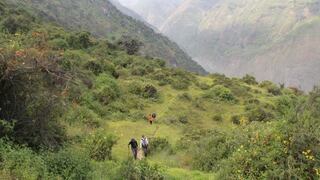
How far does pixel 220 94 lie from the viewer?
56.1m

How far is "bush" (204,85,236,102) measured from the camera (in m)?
55.8

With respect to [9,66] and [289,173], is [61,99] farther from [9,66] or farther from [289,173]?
[289,173]

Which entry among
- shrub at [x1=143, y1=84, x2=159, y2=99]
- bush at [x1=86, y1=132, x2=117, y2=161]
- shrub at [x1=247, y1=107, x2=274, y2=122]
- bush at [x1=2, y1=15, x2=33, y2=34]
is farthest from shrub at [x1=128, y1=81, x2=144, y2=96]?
bush at [x1=86, y1=132, x2=117, y2=161]

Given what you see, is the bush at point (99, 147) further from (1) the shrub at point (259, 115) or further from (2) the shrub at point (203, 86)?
(2) the shrub at point (203, 86)

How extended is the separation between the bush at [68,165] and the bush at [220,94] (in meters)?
34.9

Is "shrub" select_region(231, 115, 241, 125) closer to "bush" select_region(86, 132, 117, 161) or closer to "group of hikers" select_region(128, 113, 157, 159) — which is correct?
"group of hikers" select_region(128, 113, 157, 159)

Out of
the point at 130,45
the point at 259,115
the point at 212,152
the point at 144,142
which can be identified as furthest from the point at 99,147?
the point at 130,45

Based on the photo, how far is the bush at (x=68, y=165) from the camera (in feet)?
67.2

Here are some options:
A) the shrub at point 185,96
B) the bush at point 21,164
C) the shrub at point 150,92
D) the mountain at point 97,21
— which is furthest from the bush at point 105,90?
the mountain at point 97,21

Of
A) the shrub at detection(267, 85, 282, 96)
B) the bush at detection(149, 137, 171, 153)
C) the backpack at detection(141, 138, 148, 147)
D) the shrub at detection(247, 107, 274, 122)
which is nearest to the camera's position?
the backpack at detection(141, 138, 148, 147)

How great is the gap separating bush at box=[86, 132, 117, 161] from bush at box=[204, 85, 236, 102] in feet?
95.4

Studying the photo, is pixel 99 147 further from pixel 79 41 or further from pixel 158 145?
pixel 79 41

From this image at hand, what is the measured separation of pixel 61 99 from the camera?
22.9 m

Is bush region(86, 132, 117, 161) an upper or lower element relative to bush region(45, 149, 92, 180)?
upper
